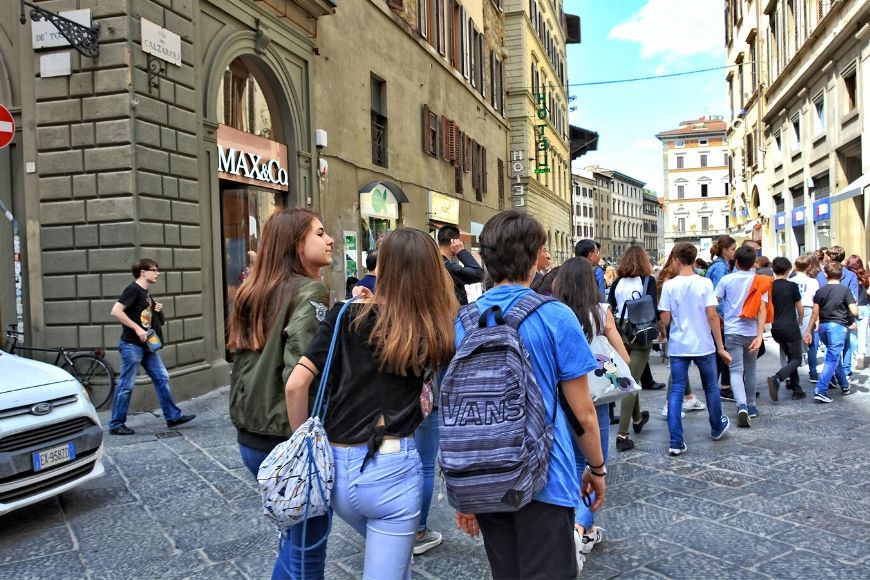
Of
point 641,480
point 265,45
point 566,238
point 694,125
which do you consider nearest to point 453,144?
point 265,45

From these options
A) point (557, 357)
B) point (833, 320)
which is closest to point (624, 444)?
point (833, 320)

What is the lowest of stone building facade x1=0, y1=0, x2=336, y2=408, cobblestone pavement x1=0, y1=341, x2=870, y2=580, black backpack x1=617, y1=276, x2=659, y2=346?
cobblestone pavement x1=0, y1=341, x2=870, y2=580

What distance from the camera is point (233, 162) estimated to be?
32.5 feet

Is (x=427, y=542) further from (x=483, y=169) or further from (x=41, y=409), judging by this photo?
(x=483, y=169)

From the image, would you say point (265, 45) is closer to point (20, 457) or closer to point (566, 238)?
point (20, 457)

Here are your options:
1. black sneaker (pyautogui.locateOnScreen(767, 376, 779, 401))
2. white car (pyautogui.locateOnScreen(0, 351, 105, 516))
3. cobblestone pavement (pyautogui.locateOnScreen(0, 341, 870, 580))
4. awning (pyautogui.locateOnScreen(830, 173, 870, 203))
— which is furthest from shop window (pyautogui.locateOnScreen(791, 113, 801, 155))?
white car (pyautogui.locateOnScreen(0, 351, 105, 516))

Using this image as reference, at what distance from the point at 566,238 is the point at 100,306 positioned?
38.7m

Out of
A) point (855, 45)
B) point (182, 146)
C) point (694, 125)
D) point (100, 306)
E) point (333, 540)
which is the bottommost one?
point (333, 540)

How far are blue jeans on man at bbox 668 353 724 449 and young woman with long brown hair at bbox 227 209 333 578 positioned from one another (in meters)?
3.93

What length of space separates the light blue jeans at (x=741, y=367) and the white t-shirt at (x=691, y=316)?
3.79 feet

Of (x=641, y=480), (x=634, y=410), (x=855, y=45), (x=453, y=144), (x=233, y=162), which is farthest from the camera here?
(x=453, y=144)

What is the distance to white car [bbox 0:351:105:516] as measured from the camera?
166 inches

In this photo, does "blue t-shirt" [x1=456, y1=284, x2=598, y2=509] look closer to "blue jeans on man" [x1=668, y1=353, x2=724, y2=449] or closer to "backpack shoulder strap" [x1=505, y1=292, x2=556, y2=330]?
"backpack shoulder strap" [x1=505, y1=292, x2=556, y2=330]

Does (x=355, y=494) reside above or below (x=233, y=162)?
below
